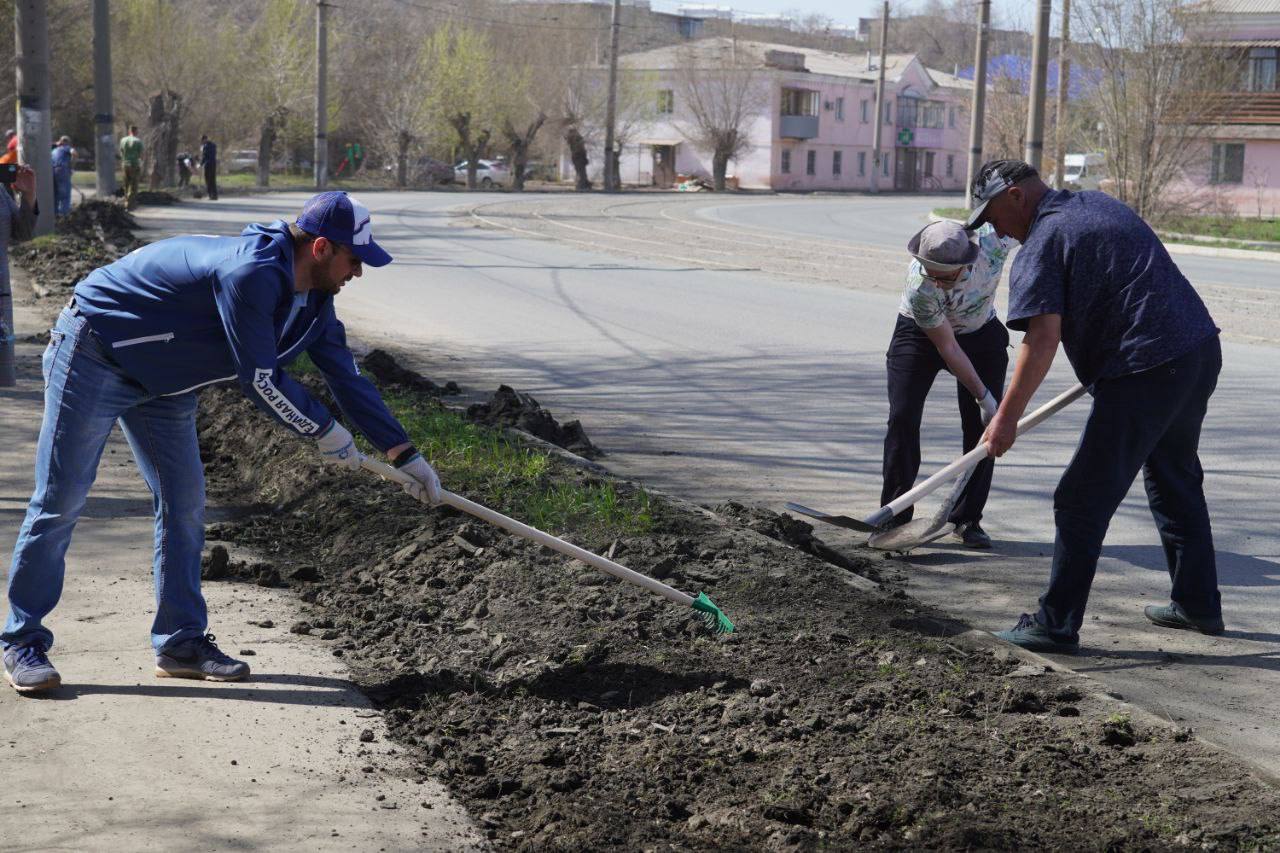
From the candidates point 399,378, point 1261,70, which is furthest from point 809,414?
point 1261,70

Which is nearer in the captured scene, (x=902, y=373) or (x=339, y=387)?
(x=339, y=387)

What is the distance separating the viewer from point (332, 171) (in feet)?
236

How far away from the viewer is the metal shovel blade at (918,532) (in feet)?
20.3

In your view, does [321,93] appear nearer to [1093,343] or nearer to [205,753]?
[1093,343]

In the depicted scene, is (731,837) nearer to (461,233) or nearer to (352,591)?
(352,591)

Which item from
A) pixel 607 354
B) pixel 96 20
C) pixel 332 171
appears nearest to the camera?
pixel 607 354

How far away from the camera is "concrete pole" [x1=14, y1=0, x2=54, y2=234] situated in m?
16.6

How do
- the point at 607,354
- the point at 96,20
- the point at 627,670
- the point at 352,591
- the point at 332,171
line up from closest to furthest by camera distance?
the point at 627,670 → the point at 352,591 → the point at 607,354 → the point at 96,20 → the point at 332,171

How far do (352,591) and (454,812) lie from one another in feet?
6.53

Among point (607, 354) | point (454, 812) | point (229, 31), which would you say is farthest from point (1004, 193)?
point (229, 31)

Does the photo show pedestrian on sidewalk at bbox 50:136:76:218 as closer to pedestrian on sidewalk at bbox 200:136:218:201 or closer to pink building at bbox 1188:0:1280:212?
pedestrian on sidewalk at bbox 200:136:218:201

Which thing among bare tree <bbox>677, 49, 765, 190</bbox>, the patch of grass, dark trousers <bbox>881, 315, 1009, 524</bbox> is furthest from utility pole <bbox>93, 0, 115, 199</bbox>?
bare tree <bbox>677, 49, 765, 190</bbox>

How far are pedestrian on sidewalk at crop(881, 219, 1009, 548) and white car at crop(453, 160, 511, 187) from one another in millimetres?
62380

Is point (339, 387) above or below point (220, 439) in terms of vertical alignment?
above
